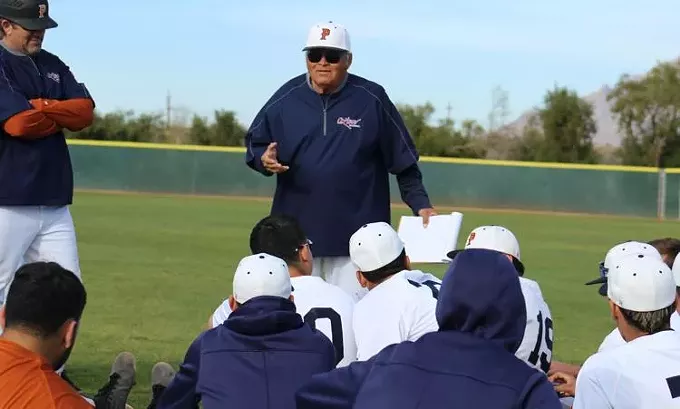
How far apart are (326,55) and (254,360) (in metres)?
2.88

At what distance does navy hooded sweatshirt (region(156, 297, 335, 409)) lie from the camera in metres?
3.91

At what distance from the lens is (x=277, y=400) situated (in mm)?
3902

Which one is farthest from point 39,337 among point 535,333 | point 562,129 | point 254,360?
point 562,129

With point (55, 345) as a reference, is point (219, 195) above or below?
below

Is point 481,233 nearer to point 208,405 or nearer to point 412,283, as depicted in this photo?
point 412,283

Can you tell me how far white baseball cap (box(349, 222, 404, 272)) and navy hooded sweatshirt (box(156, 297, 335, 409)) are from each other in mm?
1026

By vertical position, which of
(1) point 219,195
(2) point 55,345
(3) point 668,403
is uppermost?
(2) point 55,345

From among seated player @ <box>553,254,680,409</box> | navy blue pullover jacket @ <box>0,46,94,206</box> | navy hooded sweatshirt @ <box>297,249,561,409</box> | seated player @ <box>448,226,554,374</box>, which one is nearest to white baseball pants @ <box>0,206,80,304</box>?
navy blue pullover jacket @ <box>0,46,94,206</box>

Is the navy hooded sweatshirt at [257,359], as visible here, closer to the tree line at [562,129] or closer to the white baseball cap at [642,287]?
the white baseball cap at [642,287]

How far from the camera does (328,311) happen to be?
195 inches

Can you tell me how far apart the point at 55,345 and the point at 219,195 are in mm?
31869

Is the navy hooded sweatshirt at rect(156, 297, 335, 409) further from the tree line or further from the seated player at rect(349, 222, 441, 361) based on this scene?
the tree line

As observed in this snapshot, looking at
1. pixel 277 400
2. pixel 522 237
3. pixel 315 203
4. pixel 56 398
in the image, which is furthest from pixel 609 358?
pixel 522 237

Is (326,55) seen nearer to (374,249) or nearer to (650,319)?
(374,249)
